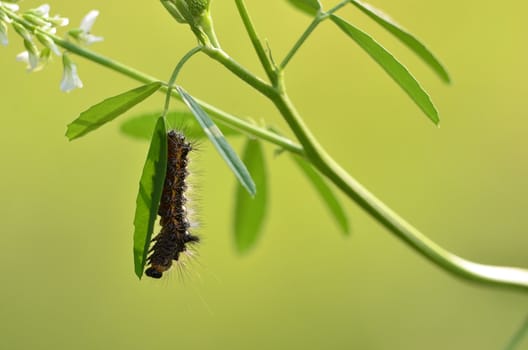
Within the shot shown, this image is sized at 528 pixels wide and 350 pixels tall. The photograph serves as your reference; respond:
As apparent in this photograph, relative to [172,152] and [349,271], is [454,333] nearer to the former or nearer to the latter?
[349,271]

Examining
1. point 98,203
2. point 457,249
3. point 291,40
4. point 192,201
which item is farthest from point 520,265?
point 192,201

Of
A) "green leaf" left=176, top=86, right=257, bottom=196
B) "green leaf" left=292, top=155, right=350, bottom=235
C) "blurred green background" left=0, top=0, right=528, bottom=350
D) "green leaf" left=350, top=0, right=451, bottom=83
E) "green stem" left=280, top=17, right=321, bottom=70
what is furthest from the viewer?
"blurred green background" left=0, top=0, right=528, bottom=350

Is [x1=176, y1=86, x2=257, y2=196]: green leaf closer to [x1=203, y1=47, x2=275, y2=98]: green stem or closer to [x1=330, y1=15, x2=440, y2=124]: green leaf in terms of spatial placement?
[x1=203, y1=47, x2=275, y2=98]: green stem

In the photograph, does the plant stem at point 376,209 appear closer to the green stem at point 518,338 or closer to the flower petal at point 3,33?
the green stem at point 518,338

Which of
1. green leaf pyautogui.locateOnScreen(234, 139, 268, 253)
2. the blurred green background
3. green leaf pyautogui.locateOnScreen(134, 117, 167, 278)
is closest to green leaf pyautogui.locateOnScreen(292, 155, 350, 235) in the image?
green leaf pyautogui.locateOnScreen(234, 139, 268, 253)

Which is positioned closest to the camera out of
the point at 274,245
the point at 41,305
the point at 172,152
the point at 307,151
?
the point at 307,151

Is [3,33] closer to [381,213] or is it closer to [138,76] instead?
[138,76]
